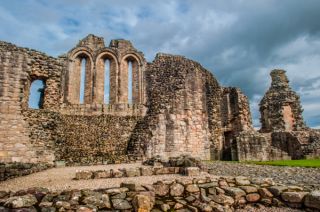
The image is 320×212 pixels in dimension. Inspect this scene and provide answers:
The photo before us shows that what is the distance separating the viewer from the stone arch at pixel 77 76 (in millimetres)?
20328

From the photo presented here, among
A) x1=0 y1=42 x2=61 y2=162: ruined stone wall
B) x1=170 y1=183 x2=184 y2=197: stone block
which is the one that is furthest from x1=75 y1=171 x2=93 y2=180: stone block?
x1=0 y1=42 x2=61 y2=162: ruined stone wall

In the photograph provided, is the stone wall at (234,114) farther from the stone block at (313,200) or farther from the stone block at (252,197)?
the stone block at (313,200)

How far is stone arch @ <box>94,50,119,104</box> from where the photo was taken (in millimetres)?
21062

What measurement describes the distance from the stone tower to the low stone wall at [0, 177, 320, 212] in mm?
17216

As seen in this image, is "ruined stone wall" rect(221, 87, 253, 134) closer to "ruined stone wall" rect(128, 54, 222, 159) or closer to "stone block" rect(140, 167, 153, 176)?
"ruined stone wall" rect(128, 54, 222, 159)

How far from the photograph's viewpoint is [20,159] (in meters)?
10.2

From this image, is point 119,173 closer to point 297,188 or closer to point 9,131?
point 297,188

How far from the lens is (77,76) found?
68.9ft

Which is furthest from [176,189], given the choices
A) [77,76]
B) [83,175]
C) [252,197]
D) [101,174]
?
[77,76]

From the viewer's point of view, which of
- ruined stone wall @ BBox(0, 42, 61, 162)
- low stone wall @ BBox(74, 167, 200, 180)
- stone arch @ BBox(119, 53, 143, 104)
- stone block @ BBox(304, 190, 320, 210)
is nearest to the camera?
stone block @ BBox(304, 190, 320, 210)

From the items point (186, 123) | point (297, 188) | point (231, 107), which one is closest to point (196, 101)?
point (186, 123)

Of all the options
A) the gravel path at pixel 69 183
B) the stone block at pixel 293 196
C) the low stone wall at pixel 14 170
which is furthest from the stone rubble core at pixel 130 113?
the stone block at pixel 293 196

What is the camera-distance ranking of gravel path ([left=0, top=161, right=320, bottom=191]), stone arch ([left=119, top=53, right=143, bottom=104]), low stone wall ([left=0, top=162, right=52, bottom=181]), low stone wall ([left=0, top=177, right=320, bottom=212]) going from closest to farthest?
low stone wall ([left=0, top=177, right=320, bottom=212]), gravel path ([left=0, top=161, right=320, bottom=191]), low stone wall ([left=0, top=162, right=52, bottom=181]), stone arch ([left=119, top=53, right=143, bottom=104])

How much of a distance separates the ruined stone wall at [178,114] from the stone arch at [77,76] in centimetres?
724
